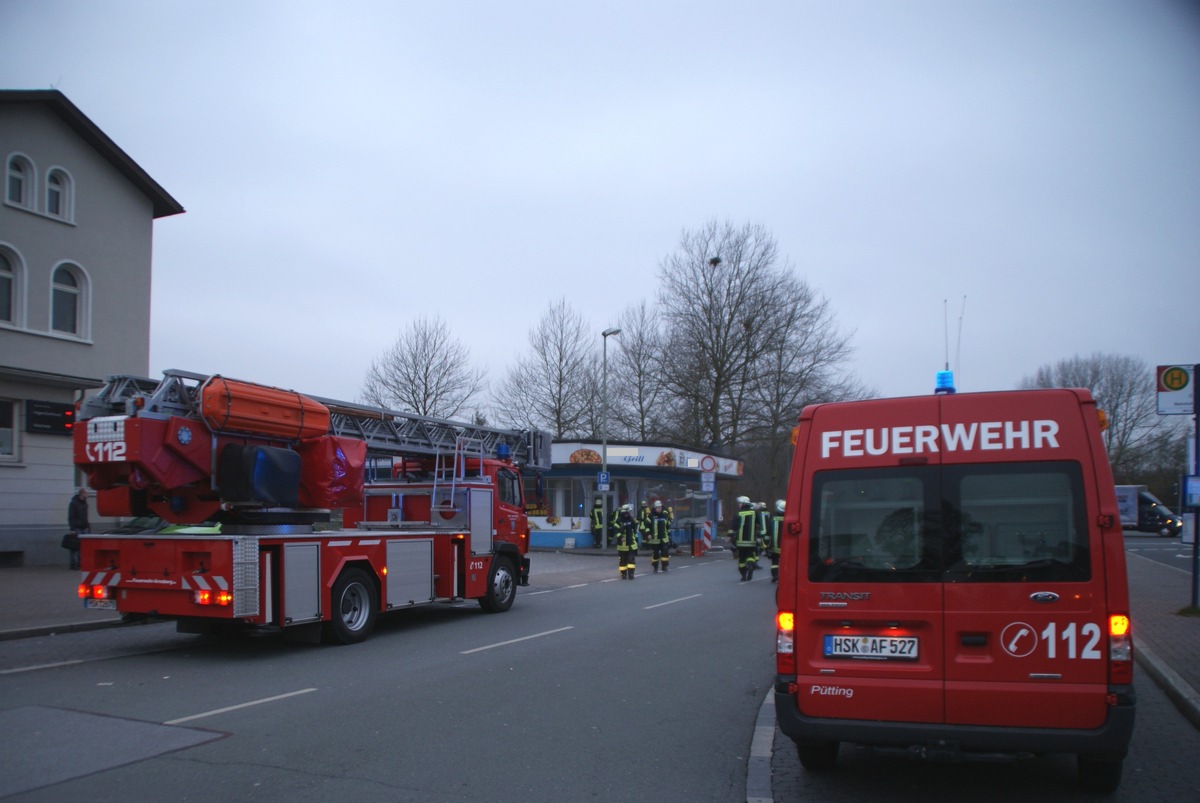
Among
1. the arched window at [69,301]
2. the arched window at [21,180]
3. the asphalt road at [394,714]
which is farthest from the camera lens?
the arched window at [69,301]

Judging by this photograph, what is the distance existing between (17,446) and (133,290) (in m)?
4.90

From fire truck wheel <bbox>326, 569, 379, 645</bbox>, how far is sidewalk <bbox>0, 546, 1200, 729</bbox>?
12.7 feet

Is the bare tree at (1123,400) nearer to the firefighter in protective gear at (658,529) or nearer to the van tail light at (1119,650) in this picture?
the firefighter in protective gear at (658,529)

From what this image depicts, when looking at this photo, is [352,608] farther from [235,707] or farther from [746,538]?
[746,538]

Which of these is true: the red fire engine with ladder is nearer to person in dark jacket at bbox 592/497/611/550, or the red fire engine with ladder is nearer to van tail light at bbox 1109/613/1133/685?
van tail light at bbox 1109/613/1133/685

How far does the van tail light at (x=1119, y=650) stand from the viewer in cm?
481

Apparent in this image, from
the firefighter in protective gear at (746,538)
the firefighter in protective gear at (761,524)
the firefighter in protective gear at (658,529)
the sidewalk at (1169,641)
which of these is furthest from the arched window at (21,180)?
the sidewalk at (1169,641)

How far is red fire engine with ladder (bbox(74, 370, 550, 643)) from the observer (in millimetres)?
9930

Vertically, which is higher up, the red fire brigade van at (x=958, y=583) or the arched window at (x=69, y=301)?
the arched window at (x=69, y=301)

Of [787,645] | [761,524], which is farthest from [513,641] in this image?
[761,524]

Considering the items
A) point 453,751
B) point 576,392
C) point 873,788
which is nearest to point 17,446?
point 453,751

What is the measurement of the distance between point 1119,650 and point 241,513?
361 inches

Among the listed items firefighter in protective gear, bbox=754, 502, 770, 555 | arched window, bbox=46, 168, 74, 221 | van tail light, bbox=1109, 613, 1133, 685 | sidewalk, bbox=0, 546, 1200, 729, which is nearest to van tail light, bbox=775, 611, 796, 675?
van tail light, bbox=1109, 613, 1133, 685

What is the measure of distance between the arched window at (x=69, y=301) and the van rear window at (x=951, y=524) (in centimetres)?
2122
